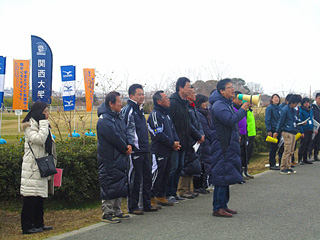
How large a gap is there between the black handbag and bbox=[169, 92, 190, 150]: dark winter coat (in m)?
2.54

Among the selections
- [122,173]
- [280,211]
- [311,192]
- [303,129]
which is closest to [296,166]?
[303,129]

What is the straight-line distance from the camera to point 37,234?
17.1ft

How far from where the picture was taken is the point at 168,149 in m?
6.69

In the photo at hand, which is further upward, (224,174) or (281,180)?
(224,174)

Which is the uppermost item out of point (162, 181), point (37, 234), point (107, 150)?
point (107, 150)

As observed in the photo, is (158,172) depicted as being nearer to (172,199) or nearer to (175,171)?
(175,171)

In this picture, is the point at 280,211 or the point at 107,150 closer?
the point at 107,150

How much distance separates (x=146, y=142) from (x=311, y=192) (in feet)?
12.4

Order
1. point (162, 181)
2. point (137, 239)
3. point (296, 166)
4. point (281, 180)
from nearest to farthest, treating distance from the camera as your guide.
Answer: point (137, 239) < point (162, 181) < point (281, 180) < point (296, 166)

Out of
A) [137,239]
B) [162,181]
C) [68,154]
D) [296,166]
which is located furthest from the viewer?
[296,166]

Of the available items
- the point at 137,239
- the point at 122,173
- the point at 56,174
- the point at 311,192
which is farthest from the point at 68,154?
the point at 311,192

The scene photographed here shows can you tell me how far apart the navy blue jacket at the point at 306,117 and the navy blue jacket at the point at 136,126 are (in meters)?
7.10

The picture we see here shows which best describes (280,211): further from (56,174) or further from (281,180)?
(56,174)

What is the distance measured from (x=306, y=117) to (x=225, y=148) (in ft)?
23.0
